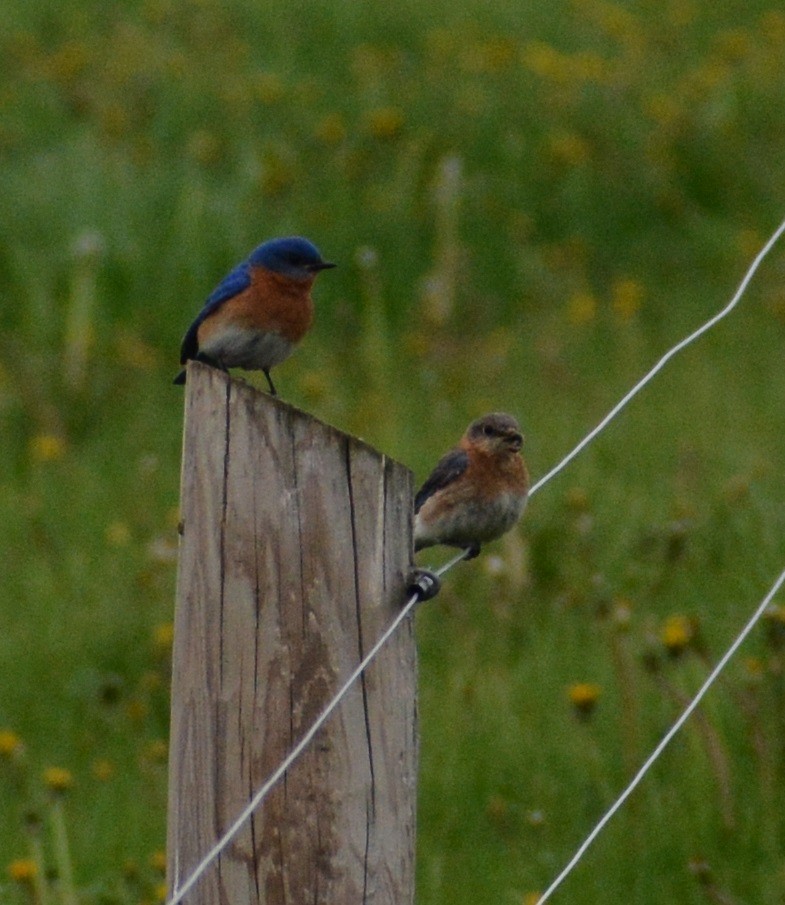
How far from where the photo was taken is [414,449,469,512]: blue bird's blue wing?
5398 millimetres

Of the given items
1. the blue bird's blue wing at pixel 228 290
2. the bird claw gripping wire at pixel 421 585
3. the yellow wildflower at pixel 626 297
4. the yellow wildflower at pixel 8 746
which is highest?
the yellow wildflower at pixel 626 297

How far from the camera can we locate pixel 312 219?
1026 cm

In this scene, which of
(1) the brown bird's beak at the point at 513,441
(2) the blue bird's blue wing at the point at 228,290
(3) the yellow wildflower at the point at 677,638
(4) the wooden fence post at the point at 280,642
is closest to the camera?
(4) the wooden fence post at the point at 280,642

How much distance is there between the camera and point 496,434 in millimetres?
5203

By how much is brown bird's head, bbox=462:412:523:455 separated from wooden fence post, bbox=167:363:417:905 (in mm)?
2045

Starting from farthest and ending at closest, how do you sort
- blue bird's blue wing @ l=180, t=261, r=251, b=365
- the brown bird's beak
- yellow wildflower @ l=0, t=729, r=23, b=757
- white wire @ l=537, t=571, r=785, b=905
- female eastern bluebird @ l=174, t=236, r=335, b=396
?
yellow wildflower @ l=0, t=729, r=23, b=757 → blue bird's blue wing @ l=180, t=261, r=251, b=365 → female eastern bluebird @ l=174, t=236, r=335, b=396 → the brown bird's beak → white wire @ l=537, t=571, r=785, b=905

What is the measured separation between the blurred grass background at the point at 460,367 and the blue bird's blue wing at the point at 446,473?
622mm

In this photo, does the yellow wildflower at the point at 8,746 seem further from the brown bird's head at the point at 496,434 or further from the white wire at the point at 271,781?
the white wire at the point at 271,781

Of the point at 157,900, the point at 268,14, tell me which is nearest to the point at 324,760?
the point at 157,900

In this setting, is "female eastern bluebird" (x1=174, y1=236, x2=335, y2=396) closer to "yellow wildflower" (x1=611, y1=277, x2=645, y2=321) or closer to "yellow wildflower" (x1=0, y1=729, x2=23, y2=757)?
"yellow wildflower" (x1=0, y1=729, x2=23, y2=757)

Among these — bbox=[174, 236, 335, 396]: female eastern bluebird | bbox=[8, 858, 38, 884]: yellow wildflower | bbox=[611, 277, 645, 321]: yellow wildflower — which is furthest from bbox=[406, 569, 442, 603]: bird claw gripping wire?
bbox=[611, 277, 645, 321]: yellow wildflower

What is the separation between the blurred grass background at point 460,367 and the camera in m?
5.95

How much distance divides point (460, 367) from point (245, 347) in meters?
4.43

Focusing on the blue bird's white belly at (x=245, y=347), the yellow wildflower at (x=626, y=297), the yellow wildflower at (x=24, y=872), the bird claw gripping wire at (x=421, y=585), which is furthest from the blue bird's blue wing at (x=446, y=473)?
the yellow wildflower at (x=626, y=297)
